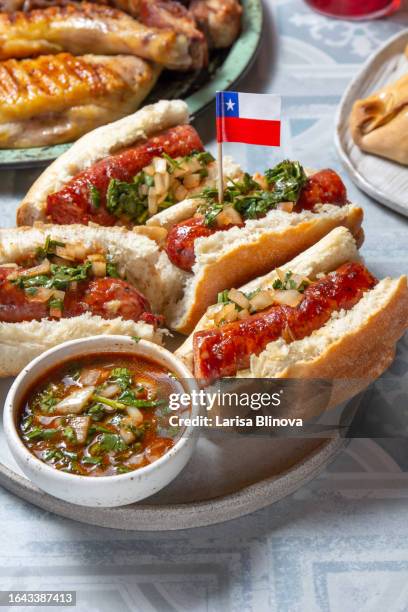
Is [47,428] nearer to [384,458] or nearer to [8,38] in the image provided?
[384,458]

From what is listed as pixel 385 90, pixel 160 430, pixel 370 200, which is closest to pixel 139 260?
pixel 160 430

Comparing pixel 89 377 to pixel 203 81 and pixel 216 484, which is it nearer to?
pixel 216 484

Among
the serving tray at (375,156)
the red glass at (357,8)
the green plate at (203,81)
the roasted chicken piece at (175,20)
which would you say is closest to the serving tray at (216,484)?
the serving tray at (375,156)

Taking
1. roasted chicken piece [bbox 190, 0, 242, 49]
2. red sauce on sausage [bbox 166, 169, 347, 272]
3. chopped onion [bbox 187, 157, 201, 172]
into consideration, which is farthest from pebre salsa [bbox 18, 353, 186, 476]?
roasted chicken piece [bbox 190, 0, 242, 49]

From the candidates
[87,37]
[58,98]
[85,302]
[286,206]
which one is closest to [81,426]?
[85,302]

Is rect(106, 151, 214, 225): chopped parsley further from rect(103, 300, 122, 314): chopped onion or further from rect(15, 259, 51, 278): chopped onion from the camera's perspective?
rect(103, 300, 122, 314): chopped onion

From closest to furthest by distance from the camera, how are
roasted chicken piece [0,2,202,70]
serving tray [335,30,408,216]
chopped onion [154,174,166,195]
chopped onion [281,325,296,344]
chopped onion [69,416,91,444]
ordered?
1. chopped onion [69,416,91,444]
2. chopped onion [281,325,296,344]
3. chopped onion [154,174,166,195]
4. serving tray [335,30,408,216]
5. roasted chicken piece [0,2,202,70]
